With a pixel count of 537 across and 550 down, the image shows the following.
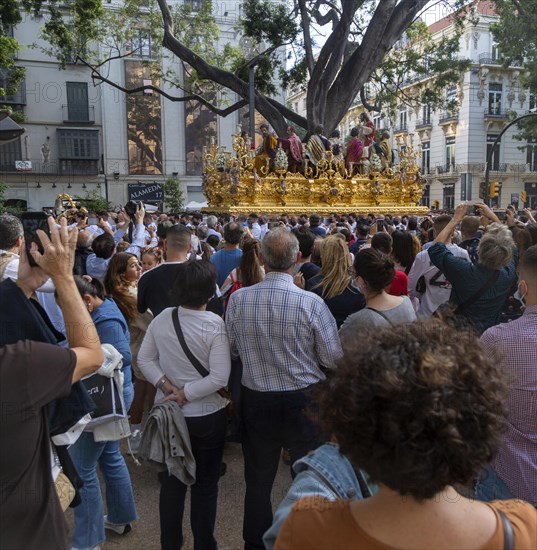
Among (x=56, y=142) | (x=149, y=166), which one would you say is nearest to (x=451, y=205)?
(x=149, y=166)

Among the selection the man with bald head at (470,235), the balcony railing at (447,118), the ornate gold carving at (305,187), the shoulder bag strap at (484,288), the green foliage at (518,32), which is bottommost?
the shoulder bag strap at (484,288)

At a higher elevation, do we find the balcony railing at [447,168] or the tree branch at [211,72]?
the tree branch at [211,72]

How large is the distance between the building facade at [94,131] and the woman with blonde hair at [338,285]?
109 feet

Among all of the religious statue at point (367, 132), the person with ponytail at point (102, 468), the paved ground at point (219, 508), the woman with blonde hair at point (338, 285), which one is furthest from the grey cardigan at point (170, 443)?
the religious statue at point (367, 132)

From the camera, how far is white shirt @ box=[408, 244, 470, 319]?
16.0ft

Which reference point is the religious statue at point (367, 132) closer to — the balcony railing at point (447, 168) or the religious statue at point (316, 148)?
the religious statue at point (316, 148)

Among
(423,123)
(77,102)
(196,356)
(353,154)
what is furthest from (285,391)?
(423,123)

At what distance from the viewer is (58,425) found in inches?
85.9

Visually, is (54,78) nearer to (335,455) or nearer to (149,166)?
(149,166)

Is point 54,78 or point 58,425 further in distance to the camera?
point 54,78

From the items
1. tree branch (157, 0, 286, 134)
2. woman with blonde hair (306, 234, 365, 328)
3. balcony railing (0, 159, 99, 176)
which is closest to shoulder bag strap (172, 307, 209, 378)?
woman with blonde hair (306, 234, 365, 328)

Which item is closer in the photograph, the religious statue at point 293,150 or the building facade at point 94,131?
the religious statue at point 293,150

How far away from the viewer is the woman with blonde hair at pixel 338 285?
3877mm

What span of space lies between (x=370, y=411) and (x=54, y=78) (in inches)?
1589
